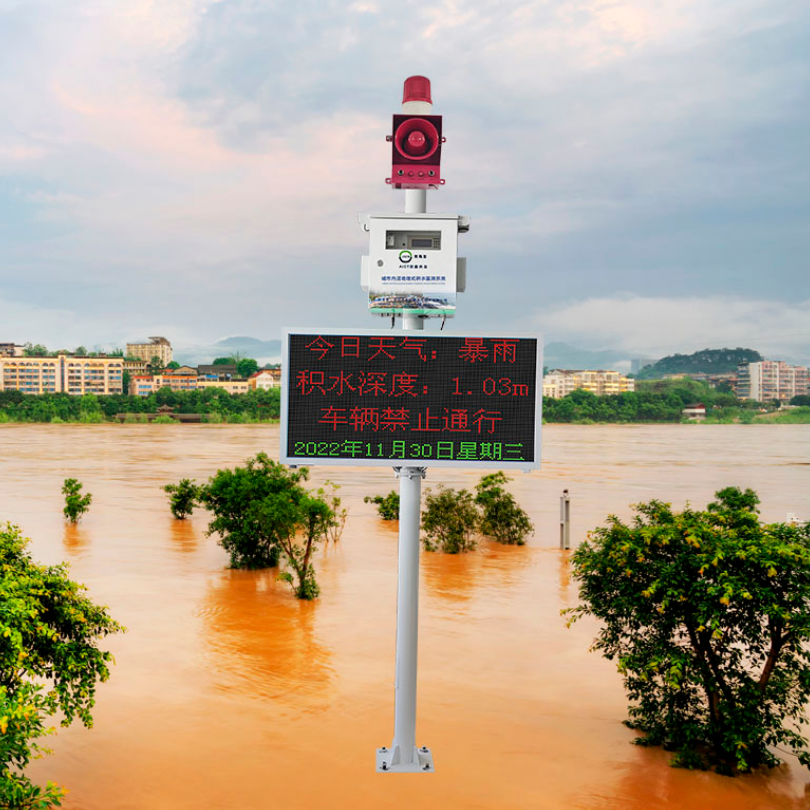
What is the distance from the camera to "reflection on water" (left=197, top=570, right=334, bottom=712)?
19.8 feet

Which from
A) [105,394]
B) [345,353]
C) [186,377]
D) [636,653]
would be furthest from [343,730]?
[186,377]

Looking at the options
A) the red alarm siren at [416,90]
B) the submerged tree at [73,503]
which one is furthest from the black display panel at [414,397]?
the submerged tree at [73,503]

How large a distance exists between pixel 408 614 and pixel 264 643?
3.18 metres

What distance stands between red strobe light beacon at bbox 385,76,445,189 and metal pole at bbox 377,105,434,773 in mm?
87

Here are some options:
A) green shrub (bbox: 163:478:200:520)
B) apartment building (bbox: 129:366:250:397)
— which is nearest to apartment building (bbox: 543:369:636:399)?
apartment building (bbox: 129:366:250:397)

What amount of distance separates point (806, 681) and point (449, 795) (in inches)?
87.0

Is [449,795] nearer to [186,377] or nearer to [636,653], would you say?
[636,653]

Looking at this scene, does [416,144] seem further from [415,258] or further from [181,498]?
[181,498]

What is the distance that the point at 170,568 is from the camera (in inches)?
412

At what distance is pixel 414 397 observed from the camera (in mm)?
4246

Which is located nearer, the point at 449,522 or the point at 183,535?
the point at 449,522

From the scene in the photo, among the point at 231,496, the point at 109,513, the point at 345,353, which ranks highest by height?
the point at 345,353

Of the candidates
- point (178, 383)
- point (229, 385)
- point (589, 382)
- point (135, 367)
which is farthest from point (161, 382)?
point (589, 382)

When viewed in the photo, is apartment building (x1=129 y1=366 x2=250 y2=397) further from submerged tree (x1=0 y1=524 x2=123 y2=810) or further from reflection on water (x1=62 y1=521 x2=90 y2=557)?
submerged tree (x1=0 y1=524 x2=123 y2=810)
